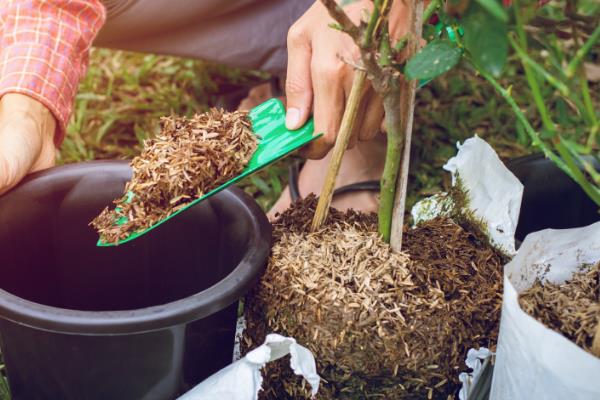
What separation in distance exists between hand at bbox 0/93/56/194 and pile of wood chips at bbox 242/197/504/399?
44 cm

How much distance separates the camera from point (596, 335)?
0.89m

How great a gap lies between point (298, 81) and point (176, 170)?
292 mm

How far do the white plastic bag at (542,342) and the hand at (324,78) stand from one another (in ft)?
1.17

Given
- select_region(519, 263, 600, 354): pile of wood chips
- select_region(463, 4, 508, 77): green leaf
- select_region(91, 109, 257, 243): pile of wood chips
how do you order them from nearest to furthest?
select_region(463, 4, 508, 77): green leaf < select_region(519, 263, 600, 354): pile of wood chips < select_region(91, 109, 257, 243): pile of wood chips

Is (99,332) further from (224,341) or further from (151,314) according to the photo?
(224,341)

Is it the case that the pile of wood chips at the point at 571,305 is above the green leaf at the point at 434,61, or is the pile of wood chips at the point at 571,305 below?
below

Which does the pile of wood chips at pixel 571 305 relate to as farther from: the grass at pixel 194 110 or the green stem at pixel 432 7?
the grass at pixel 194 110

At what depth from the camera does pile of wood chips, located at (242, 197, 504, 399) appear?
1.02 m

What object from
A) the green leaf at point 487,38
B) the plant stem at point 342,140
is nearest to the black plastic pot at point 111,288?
the plant stem at point 342,140

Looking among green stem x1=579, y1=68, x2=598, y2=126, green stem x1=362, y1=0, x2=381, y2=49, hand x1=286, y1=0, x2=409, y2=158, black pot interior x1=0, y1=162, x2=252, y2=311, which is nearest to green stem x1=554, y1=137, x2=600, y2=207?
green stem x1=579, y1=68, x2=598, y2=126

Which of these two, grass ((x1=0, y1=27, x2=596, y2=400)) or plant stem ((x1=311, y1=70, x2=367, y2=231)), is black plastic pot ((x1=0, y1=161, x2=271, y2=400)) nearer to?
plant stem ((x1=311, y1=70, x2=367, y2=231))

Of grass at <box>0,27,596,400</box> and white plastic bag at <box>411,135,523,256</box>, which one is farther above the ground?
white plastic bag at <box>411,135,523,256</box>

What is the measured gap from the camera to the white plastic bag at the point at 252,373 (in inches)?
38.0

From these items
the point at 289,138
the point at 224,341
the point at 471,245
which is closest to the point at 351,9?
the point at 289,138
